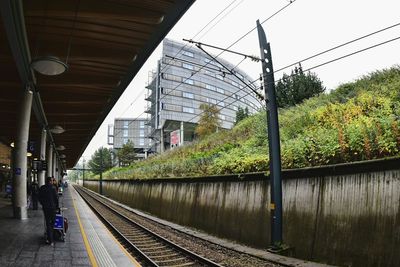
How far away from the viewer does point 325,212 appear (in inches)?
432

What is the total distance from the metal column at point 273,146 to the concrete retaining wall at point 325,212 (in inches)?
23.2

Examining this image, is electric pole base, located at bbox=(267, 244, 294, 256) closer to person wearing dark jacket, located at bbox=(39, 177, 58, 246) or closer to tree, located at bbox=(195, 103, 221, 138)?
person wearing dark jacket, located at bbox=(39, 177, 58, 246)

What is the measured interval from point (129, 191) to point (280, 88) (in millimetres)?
18548

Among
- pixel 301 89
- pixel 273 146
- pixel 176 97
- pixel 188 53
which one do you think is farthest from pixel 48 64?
pixel 188 53

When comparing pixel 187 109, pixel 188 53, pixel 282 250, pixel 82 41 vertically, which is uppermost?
pixel 188 53

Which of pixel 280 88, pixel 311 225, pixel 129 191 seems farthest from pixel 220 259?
pixel 129 191

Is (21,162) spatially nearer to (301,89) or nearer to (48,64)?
(48,64)

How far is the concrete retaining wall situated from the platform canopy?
20.0 ft

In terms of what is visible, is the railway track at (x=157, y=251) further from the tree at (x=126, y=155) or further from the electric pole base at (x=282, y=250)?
the tree at (x=126, y=155)

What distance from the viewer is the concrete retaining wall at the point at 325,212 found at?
30.1ft

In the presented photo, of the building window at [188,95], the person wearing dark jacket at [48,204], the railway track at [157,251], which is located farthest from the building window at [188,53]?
the person wearing dark jacket at [48,204]

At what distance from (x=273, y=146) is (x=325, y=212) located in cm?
290

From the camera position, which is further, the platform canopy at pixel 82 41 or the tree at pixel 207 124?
the tree at pixel 207 124

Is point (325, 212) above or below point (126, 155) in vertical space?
below
